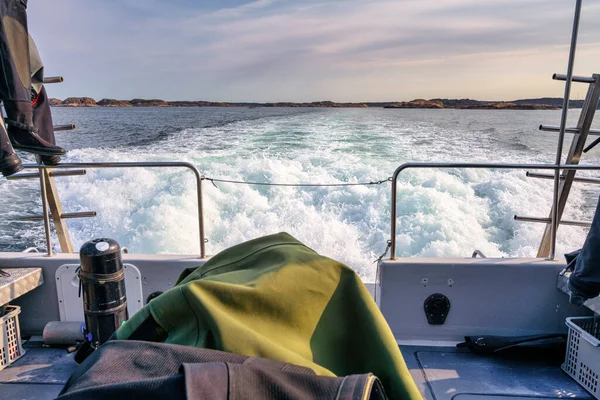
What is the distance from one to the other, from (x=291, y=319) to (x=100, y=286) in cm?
135

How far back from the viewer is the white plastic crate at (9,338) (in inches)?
98.9

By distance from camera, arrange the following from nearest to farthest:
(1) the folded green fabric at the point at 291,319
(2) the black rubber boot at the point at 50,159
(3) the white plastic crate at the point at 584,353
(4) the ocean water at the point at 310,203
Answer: (1) the folded green fabric at the point at 291,319 → (3) the white plastic crate at the point at 584,353 → (2) the black rubber boot at the point at 50,159 → (4) the ocean water at the point at 310,203

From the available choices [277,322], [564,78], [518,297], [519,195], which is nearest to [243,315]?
[277,322]

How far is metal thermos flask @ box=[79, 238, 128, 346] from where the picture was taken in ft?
6.81

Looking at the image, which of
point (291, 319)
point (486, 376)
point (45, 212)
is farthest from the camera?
point (45, 212)

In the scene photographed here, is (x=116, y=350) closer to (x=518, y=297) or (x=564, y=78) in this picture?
(x=518, y=297)

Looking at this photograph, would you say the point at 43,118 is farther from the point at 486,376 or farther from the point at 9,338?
the point at 486,376

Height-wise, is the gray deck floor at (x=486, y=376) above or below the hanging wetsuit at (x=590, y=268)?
below

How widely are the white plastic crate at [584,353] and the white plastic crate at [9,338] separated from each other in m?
2.90

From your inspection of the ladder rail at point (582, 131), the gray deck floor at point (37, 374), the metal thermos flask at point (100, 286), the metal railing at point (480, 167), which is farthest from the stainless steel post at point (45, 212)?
the ladder rail at point (582, 131)

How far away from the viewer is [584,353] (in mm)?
2307

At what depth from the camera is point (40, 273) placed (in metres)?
2.78

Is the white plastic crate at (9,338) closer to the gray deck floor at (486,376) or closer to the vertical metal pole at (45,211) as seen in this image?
the vertical metal pole at (45,211)

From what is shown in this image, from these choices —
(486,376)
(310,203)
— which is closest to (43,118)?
(486,376)
